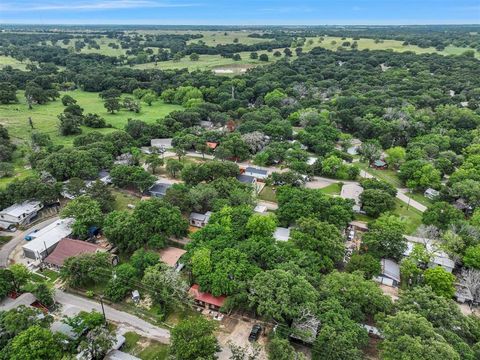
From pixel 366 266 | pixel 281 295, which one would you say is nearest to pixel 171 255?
pixel 281 295

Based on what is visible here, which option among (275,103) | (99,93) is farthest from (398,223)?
(99,93)

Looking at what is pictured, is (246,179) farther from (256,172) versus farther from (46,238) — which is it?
(46,238)

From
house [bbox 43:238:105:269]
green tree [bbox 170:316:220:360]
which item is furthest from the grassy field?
green tree [bbox 170:316:220:360]

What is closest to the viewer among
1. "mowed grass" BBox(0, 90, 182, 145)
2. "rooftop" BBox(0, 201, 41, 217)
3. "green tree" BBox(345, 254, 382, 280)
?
"green tree" BBox(345, 254, 382, 280)

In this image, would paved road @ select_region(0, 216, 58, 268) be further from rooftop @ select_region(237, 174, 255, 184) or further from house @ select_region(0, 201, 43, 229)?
rooftop @ select_region(237, 174, 255, 184)

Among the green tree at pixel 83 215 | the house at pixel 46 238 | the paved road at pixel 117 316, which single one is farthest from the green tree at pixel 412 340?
the house at pixel 46 238

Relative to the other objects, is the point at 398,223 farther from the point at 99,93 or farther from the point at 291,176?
the point at 99,93

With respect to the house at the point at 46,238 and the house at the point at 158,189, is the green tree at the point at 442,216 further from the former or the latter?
the house at the point at 46,238
